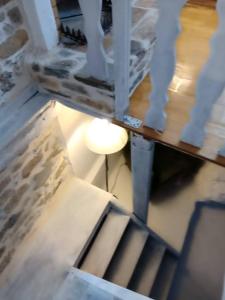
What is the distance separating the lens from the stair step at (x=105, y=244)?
8.36 feet

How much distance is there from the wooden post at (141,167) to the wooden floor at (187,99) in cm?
13

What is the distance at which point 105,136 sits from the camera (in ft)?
7.61

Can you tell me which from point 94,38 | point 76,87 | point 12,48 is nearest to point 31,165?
point 76,87

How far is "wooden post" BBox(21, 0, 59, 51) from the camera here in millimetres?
1445

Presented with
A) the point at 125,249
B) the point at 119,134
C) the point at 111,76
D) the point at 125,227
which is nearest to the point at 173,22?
the point at 111,76

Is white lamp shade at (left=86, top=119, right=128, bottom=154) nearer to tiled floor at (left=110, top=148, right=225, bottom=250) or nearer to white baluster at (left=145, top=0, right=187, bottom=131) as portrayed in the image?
white baluster at (left=145, top=0, right=187, bottom=131)

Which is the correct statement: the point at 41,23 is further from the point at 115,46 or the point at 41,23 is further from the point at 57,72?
the point at 115,46

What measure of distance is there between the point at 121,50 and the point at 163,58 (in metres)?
0.21

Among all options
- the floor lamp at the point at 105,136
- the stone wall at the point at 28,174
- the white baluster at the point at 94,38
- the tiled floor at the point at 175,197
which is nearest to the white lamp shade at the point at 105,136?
the floor lamp at the point at 105,136

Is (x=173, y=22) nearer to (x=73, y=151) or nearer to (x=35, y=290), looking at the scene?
(x=73, y=151)

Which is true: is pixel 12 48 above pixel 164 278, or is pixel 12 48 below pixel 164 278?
above

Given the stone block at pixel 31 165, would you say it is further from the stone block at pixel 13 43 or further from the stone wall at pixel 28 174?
the stone block at pixel 13 43

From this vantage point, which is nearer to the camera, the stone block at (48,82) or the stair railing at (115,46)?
the stair railing at (115,46)

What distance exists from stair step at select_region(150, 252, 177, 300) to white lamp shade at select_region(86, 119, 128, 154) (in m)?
1.67
